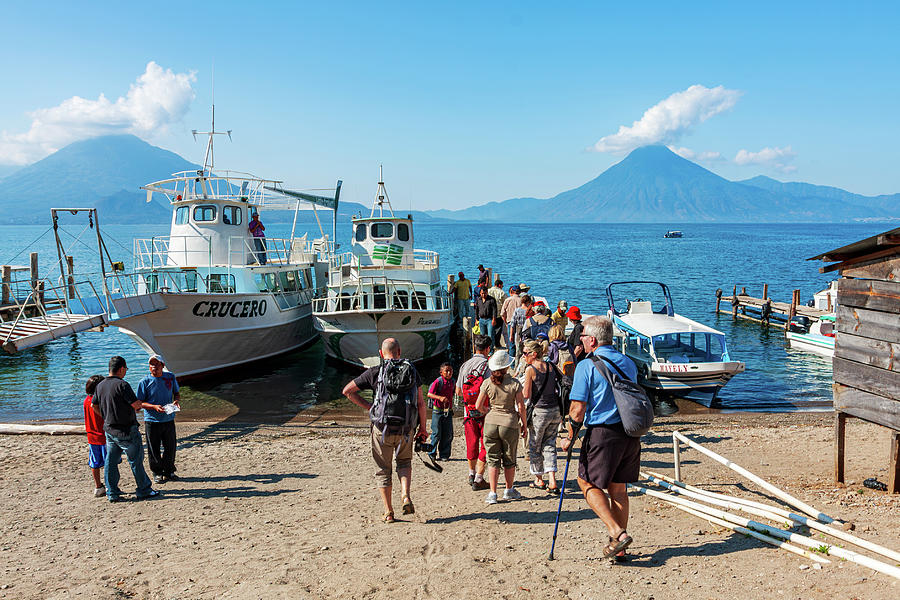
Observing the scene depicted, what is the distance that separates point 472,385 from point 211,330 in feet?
43.5

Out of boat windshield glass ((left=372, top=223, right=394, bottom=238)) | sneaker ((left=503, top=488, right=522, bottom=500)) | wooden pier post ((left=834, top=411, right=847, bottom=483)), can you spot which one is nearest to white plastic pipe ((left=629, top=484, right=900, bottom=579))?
sneaker ((left=503, top=488, right=522, bottom=500))

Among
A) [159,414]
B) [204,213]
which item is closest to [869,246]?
[159,414]

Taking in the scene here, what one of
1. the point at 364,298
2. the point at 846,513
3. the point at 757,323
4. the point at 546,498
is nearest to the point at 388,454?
the point at 546,498

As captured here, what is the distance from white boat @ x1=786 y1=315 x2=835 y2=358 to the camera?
22.6 meters

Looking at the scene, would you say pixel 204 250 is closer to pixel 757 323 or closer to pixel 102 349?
pixel 102 349

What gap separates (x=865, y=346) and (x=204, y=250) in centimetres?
1847

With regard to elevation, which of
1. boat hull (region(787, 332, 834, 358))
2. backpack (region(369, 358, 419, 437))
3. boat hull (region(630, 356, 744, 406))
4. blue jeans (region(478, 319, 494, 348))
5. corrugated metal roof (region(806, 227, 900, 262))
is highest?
corrugated metal roof (region(806, 227, 900, 262))

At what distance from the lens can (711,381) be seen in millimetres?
14977

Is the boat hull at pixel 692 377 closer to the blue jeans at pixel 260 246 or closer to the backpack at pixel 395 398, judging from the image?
the backpack at pixel 395 398

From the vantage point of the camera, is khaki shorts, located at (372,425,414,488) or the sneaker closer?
khaki shorts, located at (372,425,414,488)

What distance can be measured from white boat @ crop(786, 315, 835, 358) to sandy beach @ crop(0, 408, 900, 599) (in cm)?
1476

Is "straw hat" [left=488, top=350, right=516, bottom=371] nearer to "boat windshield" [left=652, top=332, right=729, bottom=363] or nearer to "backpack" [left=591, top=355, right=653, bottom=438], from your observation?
"backpack" [left=591, top=355, right=653, bottom=438]

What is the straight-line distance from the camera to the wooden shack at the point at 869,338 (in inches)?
278

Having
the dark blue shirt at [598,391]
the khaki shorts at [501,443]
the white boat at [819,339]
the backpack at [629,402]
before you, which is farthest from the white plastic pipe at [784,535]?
the white boat at [819,339]
